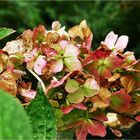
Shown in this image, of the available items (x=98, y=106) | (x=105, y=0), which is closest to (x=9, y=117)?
(x=98, y=106)

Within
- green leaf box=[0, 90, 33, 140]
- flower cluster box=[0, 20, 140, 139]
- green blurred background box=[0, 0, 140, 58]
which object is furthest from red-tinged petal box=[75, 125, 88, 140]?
green blurred background box=[0, 0, 140, 58]

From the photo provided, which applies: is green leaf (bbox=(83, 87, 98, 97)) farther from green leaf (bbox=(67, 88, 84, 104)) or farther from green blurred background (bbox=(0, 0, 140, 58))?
green blurred background (bbox=(0, 0, 140, 58))

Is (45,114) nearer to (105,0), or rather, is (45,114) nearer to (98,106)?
(98,106)

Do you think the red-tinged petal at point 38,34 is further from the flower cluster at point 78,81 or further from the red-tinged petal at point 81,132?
the red-tinged petal at point 81,132

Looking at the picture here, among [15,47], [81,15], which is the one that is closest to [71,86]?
[15,47]

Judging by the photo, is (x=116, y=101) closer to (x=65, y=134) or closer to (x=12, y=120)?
(x=65, y=134)

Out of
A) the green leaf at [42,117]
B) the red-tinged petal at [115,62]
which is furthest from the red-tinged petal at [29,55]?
the green leaf at [42,117]
